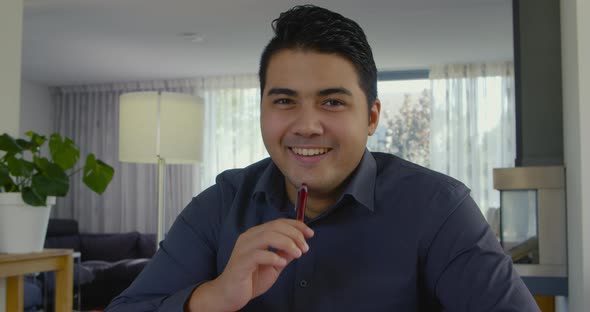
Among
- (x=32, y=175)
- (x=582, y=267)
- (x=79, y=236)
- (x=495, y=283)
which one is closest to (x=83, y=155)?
(x=79, y=236)

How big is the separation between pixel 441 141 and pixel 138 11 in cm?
372

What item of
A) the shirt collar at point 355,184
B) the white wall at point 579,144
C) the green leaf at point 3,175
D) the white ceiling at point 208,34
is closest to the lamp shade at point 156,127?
the green leaf at point 3,175

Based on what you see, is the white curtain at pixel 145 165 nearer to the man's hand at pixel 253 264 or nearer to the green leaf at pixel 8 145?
the green leaf at pixel 8 145

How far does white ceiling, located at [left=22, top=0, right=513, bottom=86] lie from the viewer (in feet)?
17.0

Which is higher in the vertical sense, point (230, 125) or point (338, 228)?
point (230, 125)

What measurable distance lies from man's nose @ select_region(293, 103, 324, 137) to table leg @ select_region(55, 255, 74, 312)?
2295 millimetres

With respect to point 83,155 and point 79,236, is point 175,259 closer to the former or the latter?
point 79,236

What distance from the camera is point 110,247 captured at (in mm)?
7586

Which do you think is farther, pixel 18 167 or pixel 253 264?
pixel 18 167

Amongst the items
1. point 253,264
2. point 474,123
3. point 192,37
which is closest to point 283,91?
point 253,264

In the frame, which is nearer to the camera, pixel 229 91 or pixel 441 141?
pixel 441 141

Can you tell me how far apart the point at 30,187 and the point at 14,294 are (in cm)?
53

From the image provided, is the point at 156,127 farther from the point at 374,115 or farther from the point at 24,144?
the point at 374,115

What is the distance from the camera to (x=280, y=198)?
1.28 metres
